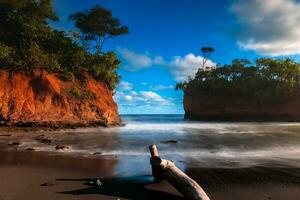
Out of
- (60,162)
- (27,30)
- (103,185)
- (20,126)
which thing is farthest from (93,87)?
(103,185)

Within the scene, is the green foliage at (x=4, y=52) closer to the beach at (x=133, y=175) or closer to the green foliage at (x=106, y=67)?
the green foliage at (x=106, y=67)

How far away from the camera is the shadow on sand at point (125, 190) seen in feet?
21.1

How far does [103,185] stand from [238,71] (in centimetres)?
5806

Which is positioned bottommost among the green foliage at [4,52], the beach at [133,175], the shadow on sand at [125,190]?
the shadow on sand at [125,190]

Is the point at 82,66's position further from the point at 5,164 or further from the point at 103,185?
the point at 103,185

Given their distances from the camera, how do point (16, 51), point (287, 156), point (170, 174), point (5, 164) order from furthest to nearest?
point (16, 51) < point (287, 156) < point (5, 164) < point (170, 174)

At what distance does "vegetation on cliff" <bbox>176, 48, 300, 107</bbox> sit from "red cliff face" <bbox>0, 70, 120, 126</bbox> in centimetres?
2935

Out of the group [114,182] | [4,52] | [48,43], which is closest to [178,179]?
[114,182]

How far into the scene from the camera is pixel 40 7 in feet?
112

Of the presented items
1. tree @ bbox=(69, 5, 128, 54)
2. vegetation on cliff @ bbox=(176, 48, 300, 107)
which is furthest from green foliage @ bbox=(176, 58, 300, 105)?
tree @ bbox=(69, 5, 128, 54)

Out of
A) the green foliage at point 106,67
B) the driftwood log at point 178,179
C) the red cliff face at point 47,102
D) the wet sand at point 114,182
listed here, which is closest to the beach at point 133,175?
the wet sand at point 114,182

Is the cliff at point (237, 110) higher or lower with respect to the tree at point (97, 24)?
lower

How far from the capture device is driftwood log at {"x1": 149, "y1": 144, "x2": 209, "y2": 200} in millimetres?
6008

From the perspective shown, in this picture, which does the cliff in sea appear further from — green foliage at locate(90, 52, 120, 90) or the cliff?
green foliage at locate(90, 52, 120, 90)
